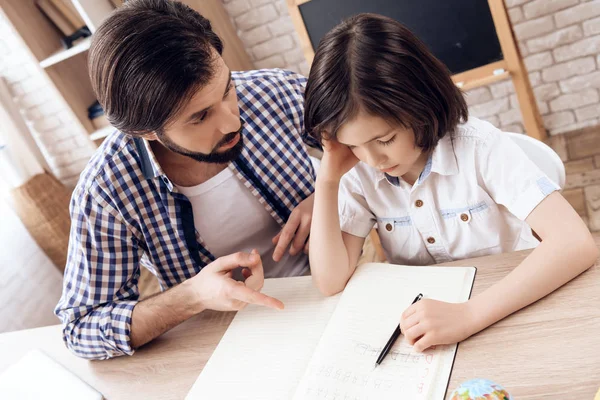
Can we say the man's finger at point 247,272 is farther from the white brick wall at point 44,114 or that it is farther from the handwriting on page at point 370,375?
the white brick wall at point 44,114

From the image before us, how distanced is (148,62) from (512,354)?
2.54 feet

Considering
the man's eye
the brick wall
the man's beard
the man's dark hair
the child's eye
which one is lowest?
the brick wall

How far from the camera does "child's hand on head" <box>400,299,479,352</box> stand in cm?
79

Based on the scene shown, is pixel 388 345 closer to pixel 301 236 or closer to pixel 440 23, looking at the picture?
pixel 301 236

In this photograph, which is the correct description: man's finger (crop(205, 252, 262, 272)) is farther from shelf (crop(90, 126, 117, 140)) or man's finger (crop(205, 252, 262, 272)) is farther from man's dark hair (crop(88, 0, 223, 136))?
shelf (crop(90, 126, 117, 140))

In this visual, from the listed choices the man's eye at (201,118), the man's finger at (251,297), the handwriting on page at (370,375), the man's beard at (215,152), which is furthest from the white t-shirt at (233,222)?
the handwriting on page at (370,375)

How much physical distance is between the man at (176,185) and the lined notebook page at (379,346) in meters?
0.16

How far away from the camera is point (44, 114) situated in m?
2.79

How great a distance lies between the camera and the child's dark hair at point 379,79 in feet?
2.95

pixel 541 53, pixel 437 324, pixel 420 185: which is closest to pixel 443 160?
pixel 420 185

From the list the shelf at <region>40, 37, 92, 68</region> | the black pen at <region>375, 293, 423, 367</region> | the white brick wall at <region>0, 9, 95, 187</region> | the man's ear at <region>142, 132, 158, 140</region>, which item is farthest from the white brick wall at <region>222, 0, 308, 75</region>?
the black pen at <region>375, 293, 423, 367</region>

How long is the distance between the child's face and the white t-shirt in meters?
0.46

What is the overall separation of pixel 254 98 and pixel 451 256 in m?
0.65

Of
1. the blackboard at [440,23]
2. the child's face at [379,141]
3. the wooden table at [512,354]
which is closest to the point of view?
the wooden table at [512,354]
